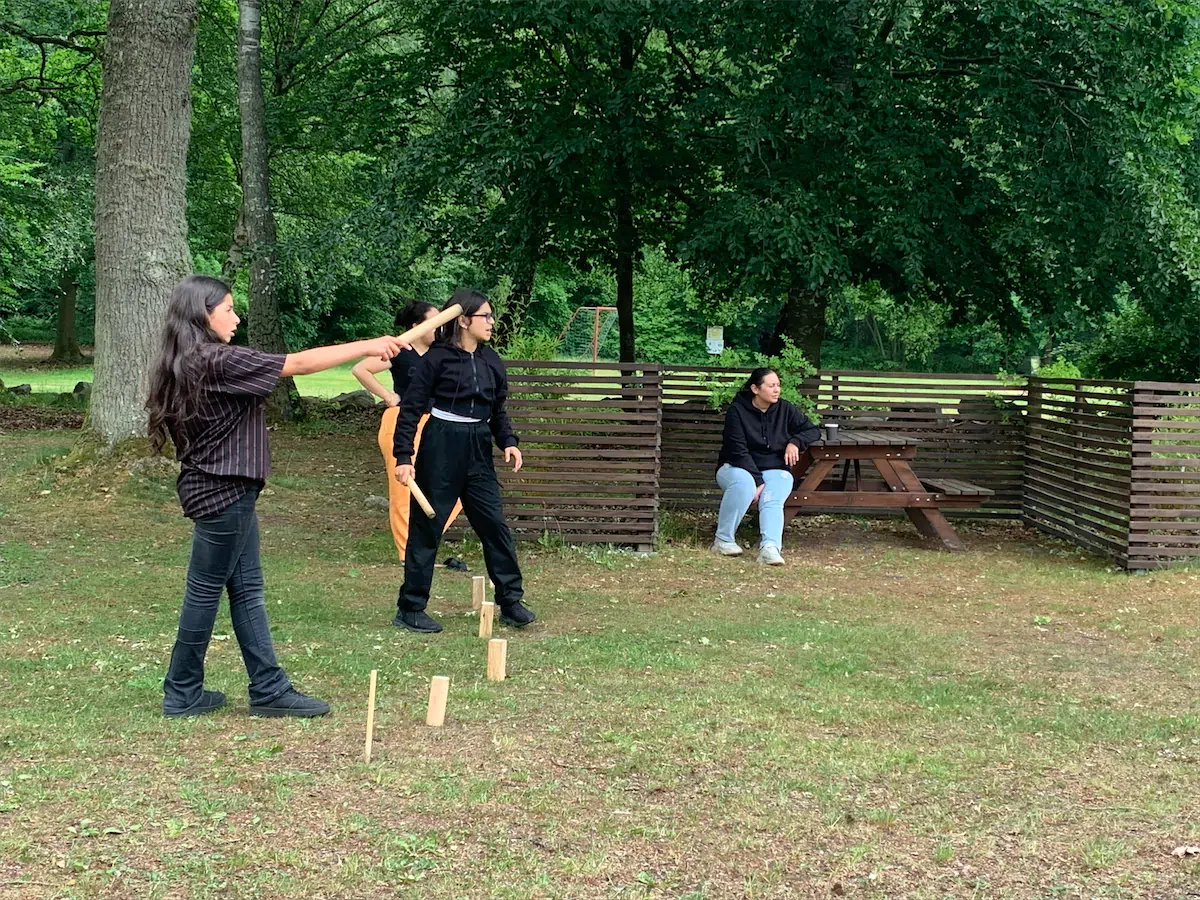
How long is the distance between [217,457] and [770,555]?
18.2 feet

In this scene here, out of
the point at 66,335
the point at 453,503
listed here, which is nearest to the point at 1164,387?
the point at 453,503

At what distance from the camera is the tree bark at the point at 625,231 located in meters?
12.6

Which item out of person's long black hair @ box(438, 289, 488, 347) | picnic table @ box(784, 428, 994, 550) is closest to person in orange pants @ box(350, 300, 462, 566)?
person's long black hair @ box(438, 289, 488, 347)

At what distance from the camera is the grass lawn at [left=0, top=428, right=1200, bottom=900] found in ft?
11.2

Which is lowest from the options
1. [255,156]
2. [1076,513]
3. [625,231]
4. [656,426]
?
[1076,513]

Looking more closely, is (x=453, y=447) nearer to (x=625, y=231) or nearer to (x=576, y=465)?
(x=576, y=465)

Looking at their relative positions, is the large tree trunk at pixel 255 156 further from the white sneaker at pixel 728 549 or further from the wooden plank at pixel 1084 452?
the wooden plank at pixel 1084 452

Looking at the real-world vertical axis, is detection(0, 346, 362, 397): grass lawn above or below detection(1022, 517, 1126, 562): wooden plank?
above

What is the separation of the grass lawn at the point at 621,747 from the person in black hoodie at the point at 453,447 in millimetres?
432

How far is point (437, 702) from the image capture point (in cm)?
466

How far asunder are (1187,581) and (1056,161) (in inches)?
153

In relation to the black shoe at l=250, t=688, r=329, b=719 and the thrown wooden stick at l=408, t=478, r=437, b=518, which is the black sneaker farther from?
the thrown wooden stick at l=408, t=478, r=437, b=518

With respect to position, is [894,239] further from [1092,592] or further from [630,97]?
[1092,592]

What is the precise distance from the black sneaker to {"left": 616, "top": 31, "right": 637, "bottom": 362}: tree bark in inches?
324
